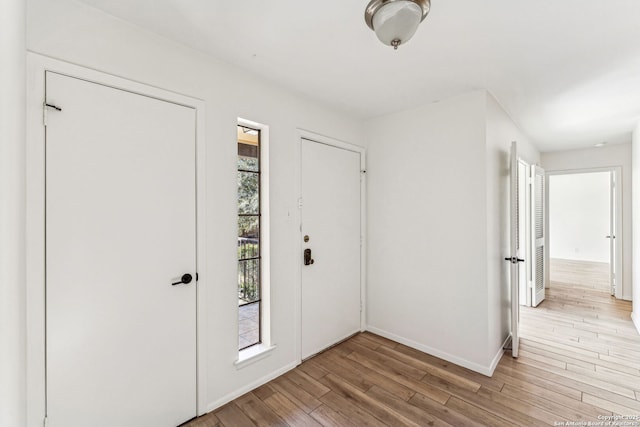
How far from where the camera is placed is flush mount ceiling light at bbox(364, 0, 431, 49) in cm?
123

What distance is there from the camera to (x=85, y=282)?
59.7 inches

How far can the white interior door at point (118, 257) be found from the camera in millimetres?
1449

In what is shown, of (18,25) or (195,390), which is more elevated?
(18,25)

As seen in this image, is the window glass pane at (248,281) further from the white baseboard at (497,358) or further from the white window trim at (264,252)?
the white baseboard at (497,358)

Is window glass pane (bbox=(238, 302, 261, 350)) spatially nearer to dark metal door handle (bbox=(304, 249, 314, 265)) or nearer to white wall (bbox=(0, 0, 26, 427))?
dark metal door handle (bbox=(304, 249, 314, 265))

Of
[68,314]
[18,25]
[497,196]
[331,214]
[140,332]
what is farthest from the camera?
[331,214]

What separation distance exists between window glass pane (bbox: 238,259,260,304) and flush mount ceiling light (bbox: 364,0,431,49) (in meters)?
1.80

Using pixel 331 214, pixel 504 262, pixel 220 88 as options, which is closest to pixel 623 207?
pixel 504 262

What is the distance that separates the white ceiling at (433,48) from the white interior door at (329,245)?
609mm

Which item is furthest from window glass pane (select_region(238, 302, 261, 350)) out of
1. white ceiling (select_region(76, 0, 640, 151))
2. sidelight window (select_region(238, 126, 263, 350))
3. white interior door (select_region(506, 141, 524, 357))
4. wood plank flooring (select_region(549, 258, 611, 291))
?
wood plank flooring (select_region(549, 258, 611, 291))

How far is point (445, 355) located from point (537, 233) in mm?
2626

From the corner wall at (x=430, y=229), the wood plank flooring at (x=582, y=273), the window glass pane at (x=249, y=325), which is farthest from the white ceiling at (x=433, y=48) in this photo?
the wood plank flooring at (x=582, y=273)

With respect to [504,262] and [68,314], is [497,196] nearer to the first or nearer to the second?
[504,262]

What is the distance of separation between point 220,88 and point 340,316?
2401 millimetres
